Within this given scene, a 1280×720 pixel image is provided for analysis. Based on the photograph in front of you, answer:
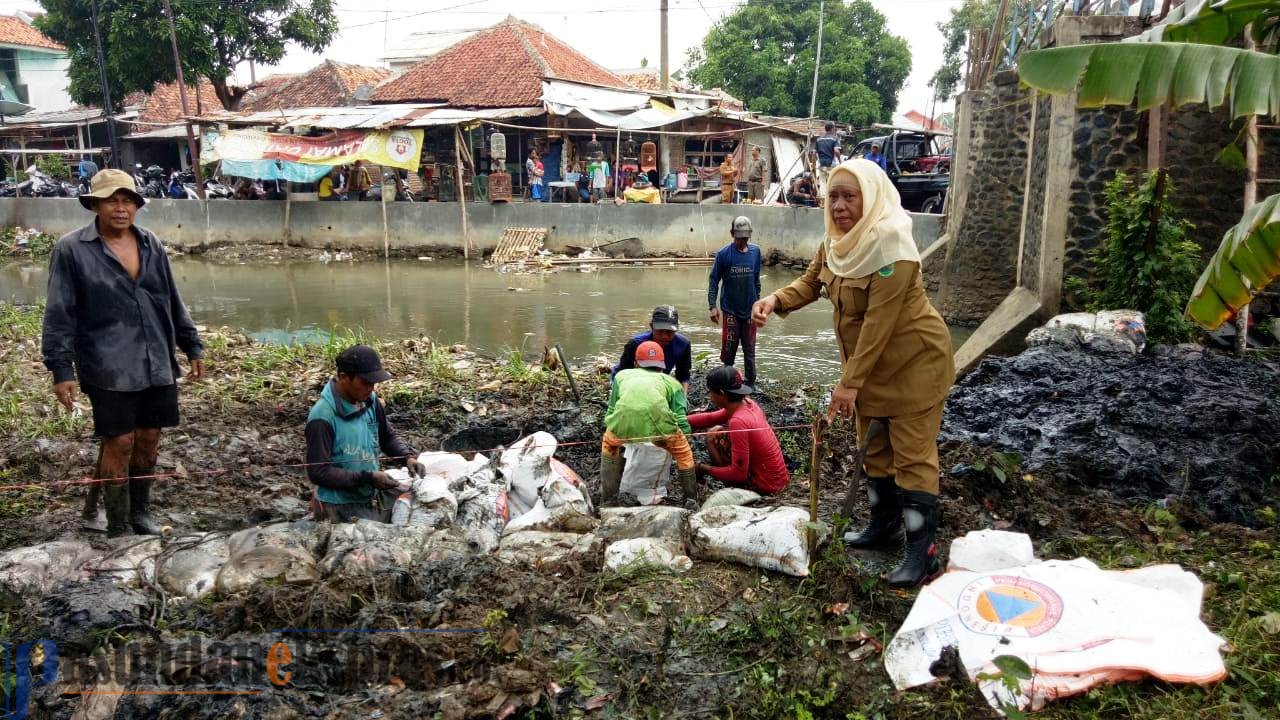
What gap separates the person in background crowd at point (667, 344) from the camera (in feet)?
20.1

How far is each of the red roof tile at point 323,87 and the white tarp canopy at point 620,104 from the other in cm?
1051

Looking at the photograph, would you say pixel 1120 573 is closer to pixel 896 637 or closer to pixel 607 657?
pixel 896 637

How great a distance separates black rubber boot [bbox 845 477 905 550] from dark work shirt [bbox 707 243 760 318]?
418cm

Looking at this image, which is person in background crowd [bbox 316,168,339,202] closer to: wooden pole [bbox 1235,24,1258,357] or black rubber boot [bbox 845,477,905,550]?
wooden pole [bbox 1235,24,1258,357]

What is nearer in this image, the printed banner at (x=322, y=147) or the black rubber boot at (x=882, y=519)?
the black rubber boot at (x=882, y=519)

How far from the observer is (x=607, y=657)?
10.2 ft

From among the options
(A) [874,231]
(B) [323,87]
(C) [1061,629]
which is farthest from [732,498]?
(B) [323,87]

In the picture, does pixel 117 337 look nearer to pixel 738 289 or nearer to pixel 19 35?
pixel 738 289

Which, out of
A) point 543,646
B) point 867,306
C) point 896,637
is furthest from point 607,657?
point 867,306

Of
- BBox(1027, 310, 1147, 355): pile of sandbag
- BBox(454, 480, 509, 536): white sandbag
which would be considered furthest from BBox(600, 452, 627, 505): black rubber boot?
BBox(1027, 310, 1147, 355): pile of sandbag

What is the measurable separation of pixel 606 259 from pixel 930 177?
687cm

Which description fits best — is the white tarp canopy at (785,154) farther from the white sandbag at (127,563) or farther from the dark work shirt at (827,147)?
the white sandbag at (127,563)

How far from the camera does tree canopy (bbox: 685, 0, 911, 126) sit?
38.2m

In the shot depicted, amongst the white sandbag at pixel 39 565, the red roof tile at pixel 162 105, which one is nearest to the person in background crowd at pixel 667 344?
the white sandbag at pixel 39 565
